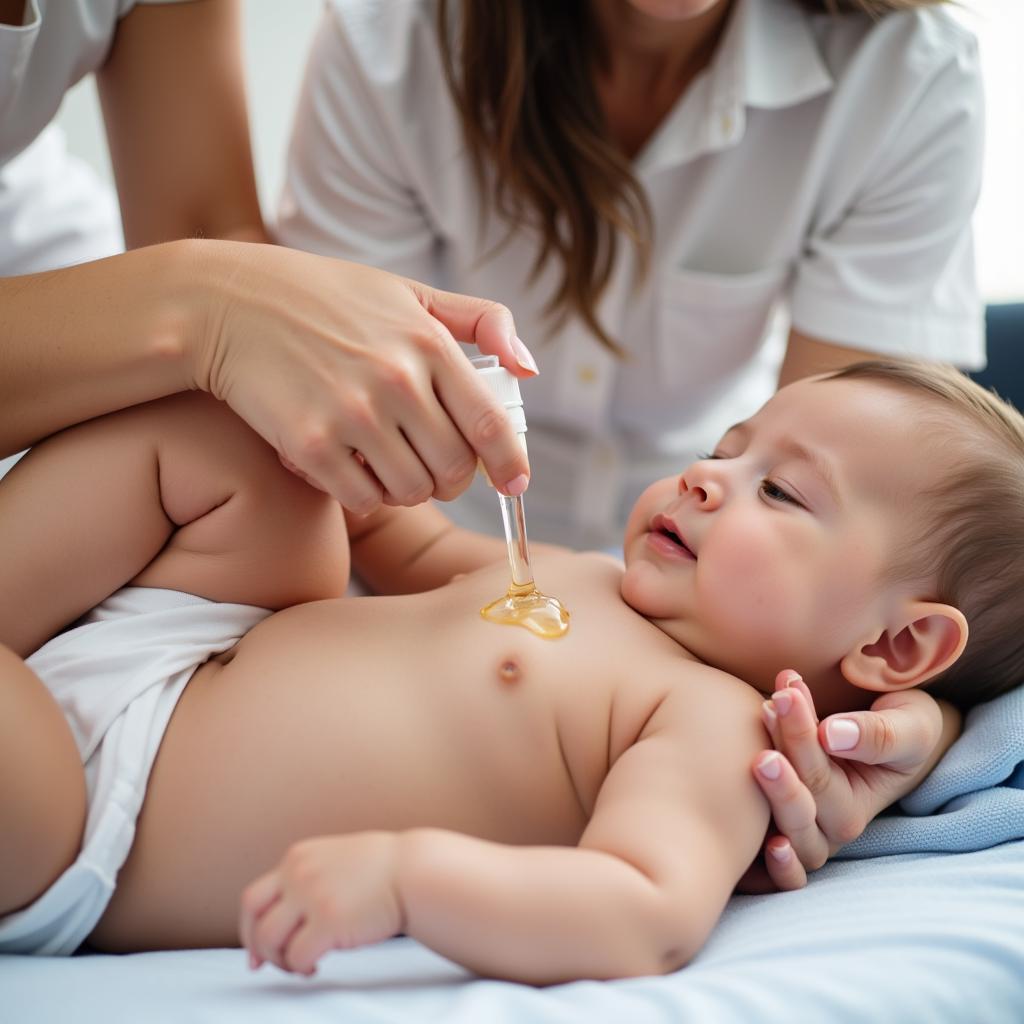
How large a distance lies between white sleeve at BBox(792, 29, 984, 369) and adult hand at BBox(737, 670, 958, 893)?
2.01 ft

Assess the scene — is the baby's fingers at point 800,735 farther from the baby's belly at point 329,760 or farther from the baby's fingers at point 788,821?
the baby's belly at point 329,760

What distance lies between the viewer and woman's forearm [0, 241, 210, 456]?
0.81m

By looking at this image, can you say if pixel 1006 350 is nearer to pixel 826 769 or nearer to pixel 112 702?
pixel 826 769

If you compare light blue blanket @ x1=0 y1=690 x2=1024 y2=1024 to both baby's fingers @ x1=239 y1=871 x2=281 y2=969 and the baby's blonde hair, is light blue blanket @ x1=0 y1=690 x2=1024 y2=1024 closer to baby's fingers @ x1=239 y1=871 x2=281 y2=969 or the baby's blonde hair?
baby's fingers @ x1=239 y1=871 x2=281 y2=969

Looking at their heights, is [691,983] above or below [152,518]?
below

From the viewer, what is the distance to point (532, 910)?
633mm

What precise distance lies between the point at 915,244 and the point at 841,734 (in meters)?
0.78

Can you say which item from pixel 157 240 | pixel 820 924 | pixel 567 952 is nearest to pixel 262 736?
pixel 567 952

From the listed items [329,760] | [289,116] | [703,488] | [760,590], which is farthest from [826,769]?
[289,116]

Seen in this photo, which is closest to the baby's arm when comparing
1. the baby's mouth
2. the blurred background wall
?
the baby's mouth

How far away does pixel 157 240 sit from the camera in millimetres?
1233

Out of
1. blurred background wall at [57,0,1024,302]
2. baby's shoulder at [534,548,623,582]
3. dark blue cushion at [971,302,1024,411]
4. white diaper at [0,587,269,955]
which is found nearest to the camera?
white diaper at [0,587,269,955]

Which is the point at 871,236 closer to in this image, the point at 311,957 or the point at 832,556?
the point at 832,556

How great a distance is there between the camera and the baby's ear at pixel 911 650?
2.76 feet
